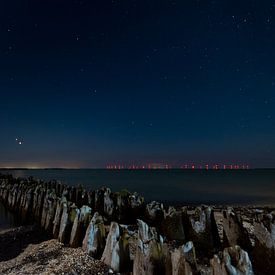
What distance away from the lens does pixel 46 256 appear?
621 cm

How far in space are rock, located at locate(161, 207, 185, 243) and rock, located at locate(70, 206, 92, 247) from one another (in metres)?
1.68

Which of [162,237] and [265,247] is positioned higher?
[162,237]

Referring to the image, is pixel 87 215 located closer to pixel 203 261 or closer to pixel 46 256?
pixel 46 256

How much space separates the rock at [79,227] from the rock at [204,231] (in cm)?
216

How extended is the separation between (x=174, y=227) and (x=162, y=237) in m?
1.83

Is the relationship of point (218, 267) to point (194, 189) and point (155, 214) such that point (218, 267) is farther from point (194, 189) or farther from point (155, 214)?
point (194, 189)

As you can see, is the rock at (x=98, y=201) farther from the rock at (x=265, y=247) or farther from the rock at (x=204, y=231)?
the rock at (x=265, y=247)

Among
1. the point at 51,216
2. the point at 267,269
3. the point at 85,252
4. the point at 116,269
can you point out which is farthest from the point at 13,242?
the point at 267,269

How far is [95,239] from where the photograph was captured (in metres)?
5.80

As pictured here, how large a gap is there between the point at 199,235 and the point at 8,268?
373 centimetres

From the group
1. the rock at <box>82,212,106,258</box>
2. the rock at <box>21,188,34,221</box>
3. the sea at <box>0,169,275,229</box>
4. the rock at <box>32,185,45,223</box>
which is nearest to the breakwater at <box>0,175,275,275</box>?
the rock at <box>82,212,106,258</box>

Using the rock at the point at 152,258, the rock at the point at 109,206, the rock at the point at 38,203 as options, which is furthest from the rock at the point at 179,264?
the rock at the point at 38,203

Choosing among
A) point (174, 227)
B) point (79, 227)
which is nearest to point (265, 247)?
point (174, 227)

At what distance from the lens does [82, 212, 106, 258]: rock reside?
574cm
